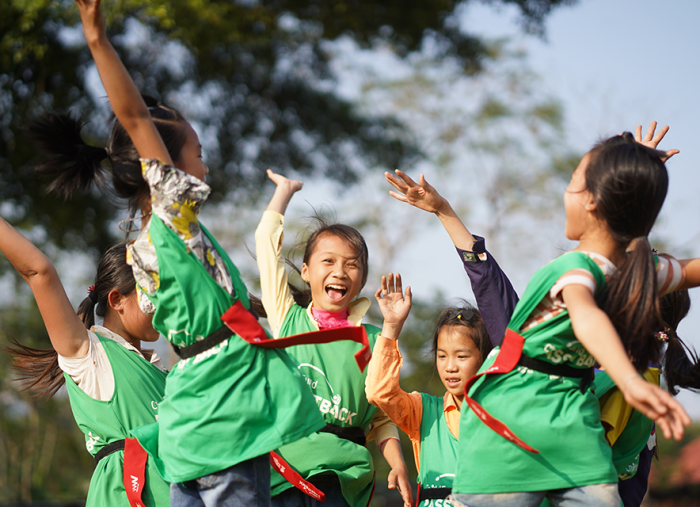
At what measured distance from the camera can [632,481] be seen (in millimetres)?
2676

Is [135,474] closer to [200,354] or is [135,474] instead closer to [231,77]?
[200,354]

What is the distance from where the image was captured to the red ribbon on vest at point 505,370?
191 cm

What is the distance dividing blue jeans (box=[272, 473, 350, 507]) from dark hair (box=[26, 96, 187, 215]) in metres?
1.26

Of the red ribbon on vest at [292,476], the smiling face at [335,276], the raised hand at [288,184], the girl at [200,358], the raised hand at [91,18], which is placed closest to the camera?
the raised hand at [91,18]

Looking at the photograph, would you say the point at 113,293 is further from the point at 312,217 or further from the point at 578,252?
the point at 578,252

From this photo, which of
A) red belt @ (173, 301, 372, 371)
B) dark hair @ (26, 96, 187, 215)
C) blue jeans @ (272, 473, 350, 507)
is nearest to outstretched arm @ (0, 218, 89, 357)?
dark hair @ (26, 96, 187, 215)

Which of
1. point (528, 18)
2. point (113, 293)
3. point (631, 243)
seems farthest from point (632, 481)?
point (528, 18)

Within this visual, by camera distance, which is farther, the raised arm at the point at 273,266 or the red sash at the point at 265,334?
the raised arm at the point at 273,266

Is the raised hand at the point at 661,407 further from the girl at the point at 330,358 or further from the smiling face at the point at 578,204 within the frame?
the girl at the point at 330,358

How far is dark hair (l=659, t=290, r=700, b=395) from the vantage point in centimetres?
287

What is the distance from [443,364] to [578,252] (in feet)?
3.78

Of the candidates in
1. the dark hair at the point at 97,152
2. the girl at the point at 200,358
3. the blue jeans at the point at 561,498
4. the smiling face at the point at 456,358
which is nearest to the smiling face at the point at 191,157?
the dark hair at the point at 97,152

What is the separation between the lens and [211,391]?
1.83 metres

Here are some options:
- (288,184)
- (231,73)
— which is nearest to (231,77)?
(231,73)
